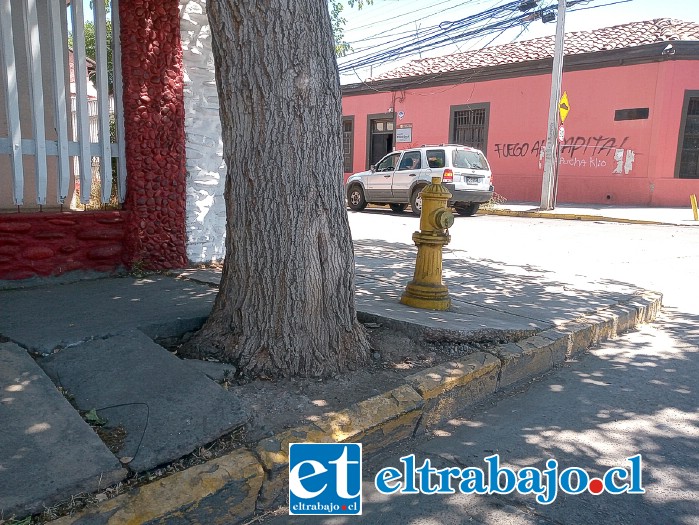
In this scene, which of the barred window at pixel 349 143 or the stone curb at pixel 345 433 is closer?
the stone curb at pixel 345 433

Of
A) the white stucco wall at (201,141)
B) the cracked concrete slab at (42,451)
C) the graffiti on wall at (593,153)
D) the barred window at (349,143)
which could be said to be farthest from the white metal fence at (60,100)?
the barred window at (349,143)

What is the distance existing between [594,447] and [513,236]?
8.40 metres

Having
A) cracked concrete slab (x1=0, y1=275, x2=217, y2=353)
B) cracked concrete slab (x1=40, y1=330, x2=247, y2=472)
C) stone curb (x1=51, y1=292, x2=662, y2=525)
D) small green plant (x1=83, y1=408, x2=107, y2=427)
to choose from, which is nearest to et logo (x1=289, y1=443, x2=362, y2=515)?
stone curb (x1=51, y1=292, x2=662, y2=525)

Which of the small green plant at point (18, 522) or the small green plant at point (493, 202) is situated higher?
the small green plant at point (493, 202)

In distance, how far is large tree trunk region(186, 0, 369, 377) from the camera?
313 centimetres

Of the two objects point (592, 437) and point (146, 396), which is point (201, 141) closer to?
point (146, 396)

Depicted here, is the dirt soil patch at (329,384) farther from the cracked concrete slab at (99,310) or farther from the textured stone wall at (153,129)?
the textured stone wall at (153,129)

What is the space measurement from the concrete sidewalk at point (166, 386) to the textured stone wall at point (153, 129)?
489 millimetres

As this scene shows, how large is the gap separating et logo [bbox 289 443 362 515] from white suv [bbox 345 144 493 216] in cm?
1145

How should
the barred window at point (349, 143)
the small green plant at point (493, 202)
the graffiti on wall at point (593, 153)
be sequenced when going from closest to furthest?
the small green plant at point (493, 202), the graffiti on wall at point (593, 153), the barred window at point (349, 143)

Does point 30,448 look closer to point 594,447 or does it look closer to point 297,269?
point 297,269

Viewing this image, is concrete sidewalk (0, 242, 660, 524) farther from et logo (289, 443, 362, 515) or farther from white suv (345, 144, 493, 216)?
white suv (345, 144, 493, 216)

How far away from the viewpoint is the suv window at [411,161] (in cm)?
1473

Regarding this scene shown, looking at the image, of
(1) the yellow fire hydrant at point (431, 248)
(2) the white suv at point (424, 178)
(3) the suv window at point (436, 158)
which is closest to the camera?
(1) the yellow fire hydrant at point (431, 248)
